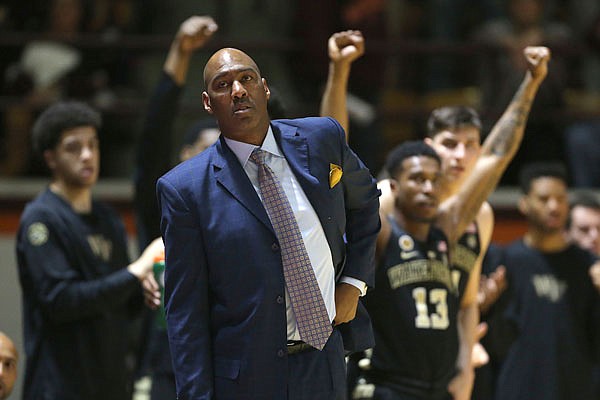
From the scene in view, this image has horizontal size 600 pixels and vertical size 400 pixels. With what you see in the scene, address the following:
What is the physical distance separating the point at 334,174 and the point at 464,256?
1823mm

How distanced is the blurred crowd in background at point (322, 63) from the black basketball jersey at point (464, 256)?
98.6 inches

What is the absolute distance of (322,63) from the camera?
26.6 ft

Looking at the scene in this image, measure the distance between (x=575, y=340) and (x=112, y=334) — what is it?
9.19 ft

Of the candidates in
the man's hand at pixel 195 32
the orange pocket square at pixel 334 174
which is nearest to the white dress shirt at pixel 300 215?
the orange pocket square at pixel 334 174

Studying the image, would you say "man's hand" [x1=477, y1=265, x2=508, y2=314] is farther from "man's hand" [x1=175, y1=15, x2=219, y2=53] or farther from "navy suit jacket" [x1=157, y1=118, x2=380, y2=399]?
"navy suit jacket" [x1=157, y1=118, x2=380, y2=399]

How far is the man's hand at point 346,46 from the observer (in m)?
4.76

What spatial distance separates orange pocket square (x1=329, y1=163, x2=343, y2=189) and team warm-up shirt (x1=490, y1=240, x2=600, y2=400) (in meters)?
3.19

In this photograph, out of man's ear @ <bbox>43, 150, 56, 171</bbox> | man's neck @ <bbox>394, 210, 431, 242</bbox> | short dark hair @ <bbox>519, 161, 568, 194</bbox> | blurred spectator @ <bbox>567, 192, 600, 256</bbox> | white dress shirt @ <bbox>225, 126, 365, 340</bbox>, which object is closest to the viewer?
white dress shirt @ <bbox>225, 126, 365, 340</bbox>

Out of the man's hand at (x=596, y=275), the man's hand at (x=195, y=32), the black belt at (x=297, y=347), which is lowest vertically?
the man's hand at (x=596, y=275)

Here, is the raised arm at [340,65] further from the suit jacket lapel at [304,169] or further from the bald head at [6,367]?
the bald head at [6,367]

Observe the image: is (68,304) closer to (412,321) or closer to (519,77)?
→ (412,321)

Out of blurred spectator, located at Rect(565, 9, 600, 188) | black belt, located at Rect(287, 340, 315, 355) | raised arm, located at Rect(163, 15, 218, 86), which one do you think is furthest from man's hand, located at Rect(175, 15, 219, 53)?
blurred spectator, located at Rect(565, 9, 600, 188)

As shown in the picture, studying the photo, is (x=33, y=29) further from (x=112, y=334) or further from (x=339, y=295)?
(x=339, y=295)

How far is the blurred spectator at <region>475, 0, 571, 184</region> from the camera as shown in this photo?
8508 mm
